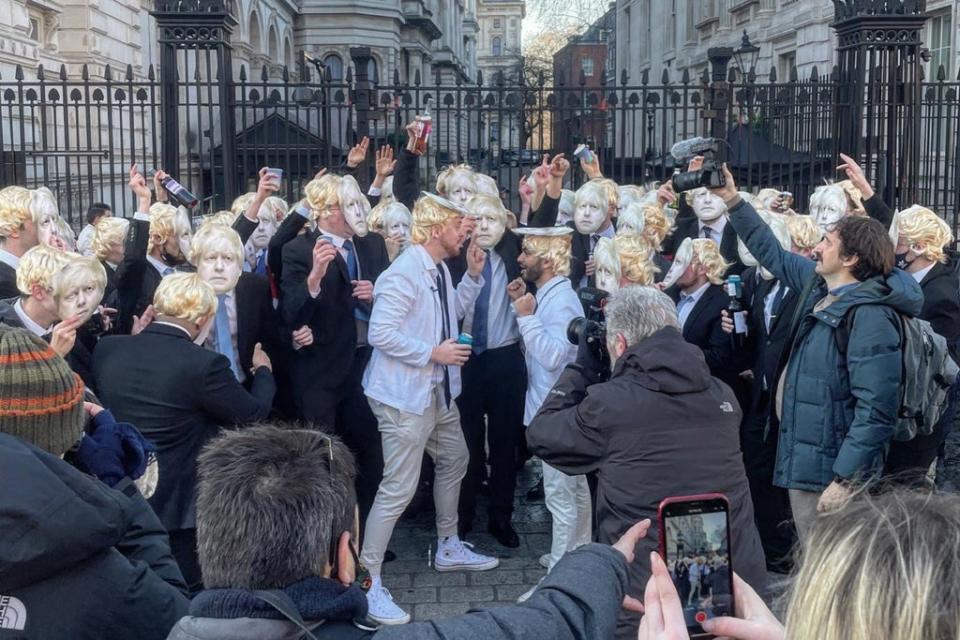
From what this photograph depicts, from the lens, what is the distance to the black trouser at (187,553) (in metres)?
3.99

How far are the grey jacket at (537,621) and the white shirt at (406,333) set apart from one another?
2.92 metres

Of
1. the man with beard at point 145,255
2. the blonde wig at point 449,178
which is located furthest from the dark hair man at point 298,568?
the blonde wig at point 449,178

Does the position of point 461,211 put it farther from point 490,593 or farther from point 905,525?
point 905,525

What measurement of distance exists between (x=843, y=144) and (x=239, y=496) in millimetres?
9862

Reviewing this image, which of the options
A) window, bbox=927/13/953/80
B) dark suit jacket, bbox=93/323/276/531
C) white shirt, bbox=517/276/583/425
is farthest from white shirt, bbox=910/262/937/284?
window, bbox=927/13/953/80

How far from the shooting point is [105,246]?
580 cm

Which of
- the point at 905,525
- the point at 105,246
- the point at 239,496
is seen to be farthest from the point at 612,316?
the point at 105,246

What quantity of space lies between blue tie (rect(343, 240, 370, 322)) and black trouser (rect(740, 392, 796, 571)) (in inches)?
91.3

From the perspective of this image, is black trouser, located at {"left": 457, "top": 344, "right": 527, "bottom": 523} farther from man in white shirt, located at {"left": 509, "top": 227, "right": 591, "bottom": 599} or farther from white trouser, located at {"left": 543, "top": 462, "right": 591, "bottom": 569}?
white trouser, located at {"left": 543, "top": 462, "right": 591, "bottom": 569}

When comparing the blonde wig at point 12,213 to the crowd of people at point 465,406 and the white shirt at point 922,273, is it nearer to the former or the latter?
the crowd of people at point 465,406

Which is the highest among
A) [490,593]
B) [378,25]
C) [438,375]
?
[378,25]

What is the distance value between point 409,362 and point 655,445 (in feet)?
6.75

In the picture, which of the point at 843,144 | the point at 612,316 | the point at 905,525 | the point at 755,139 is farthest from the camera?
the point at 755,139

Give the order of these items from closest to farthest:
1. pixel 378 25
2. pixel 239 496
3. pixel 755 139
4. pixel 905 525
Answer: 1. pixel 905 525
2. pixel 239 496
3. pixel 755 139
4. pixel 378 25
